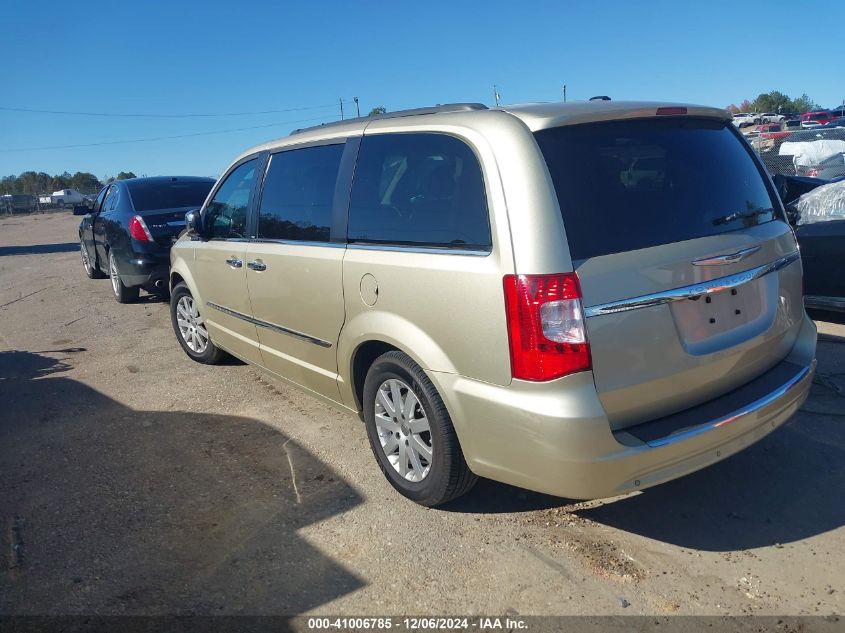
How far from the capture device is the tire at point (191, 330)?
234 inches

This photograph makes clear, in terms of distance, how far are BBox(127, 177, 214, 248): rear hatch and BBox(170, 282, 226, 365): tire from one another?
230cm

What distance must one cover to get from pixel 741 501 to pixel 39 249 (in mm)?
→ 21284

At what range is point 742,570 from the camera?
2.86 meters

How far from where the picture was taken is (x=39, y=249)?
20.1m

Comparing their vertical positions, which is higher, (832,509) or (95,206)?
(95,206)

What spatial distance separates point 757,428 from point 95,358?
5902 mm

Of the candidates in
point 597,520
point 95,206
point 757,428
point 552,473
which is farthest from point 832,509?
→ point 95,206

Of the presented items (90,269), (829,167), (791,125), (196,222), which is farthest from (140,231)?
(791,125)

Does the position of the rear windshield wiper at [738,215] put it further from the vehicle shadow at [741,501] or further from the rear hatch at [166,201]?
the rear hatch at [166,201]

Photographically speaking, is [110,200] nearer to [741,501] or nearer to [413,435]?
[413,435]

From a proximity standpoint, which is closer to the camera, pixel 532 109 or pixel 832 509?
pixel 532 109

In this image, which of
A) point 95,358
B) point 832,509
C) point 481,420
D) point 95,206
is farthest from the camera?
point 95,206

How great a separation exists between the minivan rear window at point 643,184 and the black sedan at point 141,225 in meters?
6.12

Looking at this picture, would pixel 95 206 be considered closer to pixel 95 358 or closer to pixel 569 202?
pixel 95 358
